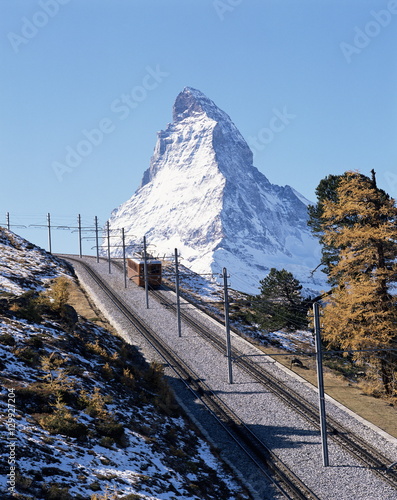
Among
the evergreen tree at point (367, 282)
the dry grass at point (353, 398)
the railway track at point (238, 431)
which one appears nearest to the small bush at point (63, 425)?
the railway track at point (238, 431)

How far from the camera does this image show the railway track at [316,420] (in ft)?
70.6

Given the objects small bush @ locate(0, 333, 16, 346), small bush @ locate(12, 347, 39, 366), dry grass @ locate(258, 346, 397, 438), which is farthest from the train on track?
small bush @ locate(12, 347, 39, 366)

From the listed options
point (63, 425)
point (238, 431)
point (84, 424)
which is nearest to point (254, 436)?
point (238, 431)

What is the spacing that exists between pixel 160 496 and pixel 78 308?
33.5 meters

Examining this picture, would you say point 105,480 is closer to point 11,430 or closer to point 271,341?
point 11,430

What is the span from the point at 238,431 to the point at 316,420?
4124mm

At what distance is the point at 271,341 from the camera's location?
147 ft

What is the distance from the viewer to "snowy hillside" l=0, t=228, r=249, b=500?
14.9 metres

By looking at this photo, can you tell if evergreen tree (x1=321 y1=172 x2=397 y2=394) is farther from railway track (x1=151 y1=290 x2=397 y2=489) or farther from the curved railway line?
the curved railway line

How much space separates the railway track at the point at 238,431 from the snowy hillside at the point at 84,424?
176cm

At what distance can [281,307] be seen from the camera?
46.6 meters

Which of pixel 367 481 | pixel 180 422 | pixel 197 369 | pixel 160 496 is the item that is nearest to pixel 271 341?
pixel 197 369

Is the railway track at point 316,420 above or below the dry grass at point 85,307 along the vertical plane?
below

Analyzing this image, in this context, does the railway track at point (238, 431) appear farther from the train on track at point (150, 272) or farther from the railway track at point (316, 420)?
the train on track at point (150, 272)
